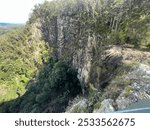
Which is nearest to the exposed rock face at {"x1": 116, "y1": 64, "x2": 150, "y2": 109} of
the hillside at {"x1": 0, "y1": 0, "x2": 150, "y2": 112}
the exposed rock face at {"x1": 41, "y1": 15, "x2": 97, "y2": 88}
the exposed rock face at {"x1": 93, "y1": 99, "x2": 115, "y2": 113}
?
the hillside at {"x1": 0, "y1": 0, "x2": 150, "y2": 112}

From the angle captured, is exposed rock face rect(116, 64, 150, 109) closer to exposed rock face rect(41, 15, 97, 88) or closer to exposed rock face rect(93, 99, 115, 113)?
exposed rock face rect(93, 99, 115, 113)

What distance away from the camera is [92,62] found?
54.4 ft

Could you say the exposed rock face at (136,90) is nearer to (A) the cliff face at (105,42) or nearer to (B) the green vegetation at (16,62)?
(A) the cliff face at (105,42)

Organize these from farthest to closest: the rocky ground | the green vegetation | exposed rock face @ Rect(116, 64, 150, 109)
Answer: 1. the green vegetation
2. the rocky ground
3. exposed rock face @ Rect(116, 64, 150, 109)

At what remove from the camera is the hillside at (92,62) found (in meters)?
9.26

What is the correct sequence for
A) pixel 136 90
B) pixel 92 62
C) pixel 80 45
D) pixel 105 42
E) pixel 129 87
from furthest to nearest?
pixel 80 45
pixel 105 42
pixel 92 62
pixel 129 87
pixel 136 90

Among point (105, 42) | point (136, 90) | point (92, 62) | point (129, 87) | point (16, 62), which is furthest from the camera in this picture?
point (16, 62)

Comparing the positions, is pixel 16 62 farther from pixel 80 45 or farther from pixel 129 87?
pixel 129 87

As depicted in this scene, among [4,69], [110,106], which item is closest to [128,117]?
[110,106]

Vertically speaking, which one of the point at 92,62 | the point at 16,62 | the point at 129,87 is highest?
the point at 129,87

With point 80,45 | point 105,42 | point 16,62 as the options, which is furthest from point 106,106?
point 16,62

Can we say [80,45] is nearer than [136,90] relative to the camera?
No

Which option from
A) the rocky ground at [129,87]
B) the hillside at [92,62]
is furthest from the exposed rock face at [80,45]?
the rocky ground at [129,87]

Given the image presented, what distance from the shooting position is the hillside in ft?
30.4
